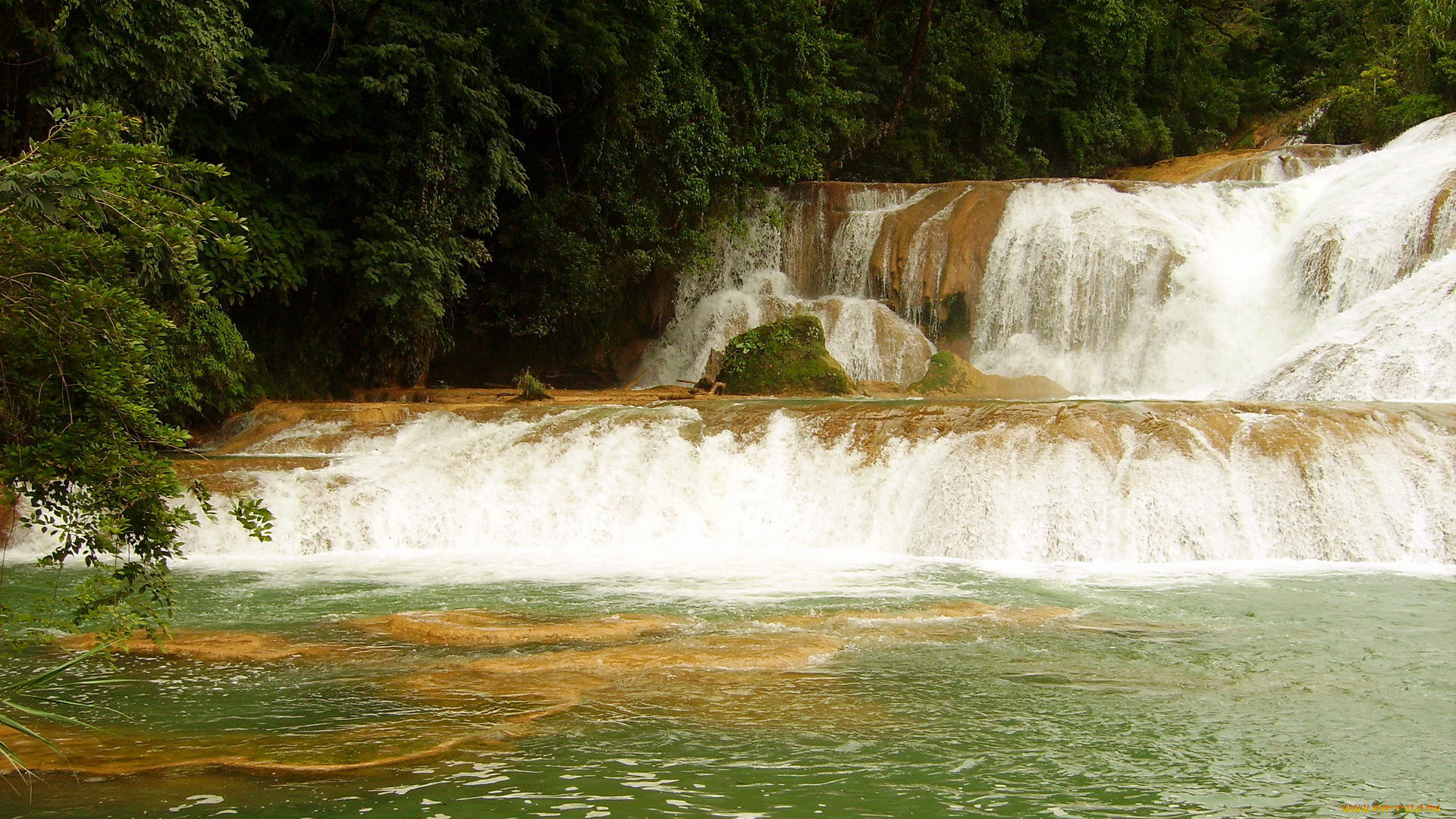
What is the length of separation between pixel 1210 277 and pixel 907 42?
10.0m

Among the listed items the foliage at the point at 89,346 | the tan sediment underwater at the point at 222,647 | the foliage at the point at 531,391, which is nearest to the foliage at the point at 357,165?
the foliage at the point at 531,391

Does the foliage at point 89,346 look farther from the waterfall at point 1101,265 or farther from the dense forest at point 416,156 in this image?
the waterfall at point 1101,265

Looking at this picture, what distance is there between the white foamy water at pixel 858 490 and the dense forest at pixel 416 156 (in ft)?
7.82

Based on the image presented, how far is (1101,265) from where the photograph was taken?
58.3 ft

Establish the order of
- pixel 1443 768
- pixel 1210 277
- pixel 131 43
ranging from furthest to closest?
pixel 1210 277 < pixel 131 43 < pixel 1443 768

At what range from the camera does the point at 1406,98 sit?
2223 cm

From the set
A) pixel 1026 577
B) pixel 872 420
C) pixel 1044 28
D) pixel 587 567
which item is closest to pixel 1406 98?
pixel 1044 28

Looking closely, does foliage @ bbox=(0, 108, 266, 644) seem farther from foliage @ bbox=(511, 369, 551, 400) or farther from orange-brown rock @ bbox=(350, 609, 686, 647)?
foliage @ bbox=(511, 369, 551, 400)

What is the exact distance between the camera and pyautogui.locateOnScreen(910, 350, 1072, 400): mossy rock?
17.0 metres

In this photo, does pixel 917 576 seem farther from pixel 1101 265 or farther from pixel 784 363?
pixel 1101 265

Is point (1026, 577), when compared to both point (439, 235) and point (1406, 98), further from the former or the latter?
point (1406, 98)

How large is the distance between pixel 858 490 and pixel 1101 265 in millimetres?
8748

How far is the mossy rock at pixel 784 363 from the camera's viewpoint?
52.9 ft

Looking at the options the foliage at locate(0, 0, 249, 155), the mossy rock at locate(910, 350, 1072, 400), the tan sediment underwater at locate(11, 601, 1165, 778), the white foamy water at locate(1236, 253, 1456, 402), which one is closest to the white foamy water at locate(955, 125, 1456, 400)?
the mossy rock at locate(910, 350, 1072, 400)
